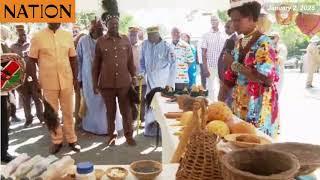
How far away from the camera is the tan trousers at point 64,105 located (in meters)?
4.29

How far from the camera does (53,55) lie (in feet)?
13.7

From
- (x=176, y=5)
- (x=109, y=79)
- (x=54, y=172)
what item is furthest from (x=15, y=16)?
(x=176, y=5)

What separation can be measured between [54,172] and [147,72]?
382 cm

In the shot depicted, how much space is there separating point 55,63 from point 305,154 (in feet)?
11.1

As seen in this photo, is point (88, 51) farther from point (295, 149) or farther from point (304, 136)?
point (295, 149)

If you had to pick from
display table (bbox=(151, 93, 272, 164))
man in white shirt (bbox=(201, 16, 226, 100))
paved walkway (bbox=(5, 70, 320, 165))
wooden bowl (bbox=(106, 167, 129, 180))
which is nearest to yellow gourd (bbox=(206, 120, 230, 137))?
display table (bbox=(151, 93, 272, 164))

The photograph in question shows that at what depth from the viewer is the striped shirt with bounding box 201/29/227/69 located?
6289 millimetres

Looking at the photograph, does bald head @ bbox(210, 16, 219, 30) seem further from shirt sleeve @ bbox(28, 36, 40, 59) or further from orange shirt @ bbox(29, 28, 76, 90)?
shirt sleeve @ bbox(28, 36, 40, 59)

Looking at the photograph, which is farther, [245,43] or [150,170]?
[245,43]

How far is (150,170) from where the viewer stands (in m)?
1.64

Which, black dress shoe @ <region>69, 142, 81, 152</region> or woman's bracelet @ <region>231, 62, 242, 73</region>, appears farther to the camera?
black dress shoe @ <region>69, 142, 81, 152</region>

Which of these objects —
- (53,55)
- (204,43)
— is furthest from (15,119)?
(204,43)

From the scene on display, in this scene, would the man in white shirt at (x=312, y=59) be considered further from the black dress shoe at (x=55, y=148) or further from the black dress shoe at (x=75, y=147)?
the black dress shoe at (x=55, y=148)

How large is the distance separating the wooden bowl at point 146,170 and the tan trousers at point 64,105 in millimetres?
2751
